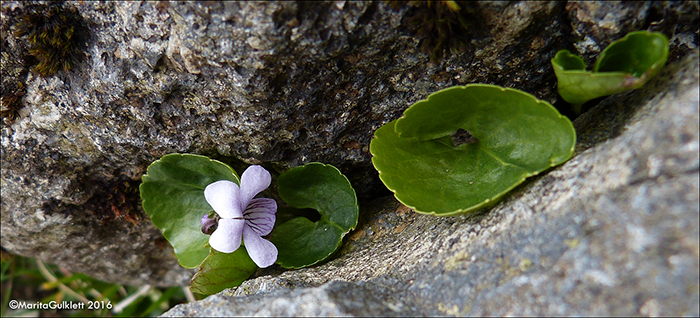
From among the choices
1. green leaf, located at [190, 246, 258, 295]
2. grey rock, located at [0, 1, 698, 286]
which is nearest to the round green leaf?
grey rock, located at [0, 1, 698, 286]

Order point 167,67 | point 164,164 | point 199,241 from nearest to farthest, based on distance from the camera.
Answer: point 167,67 < point 164,164 < point 199,241

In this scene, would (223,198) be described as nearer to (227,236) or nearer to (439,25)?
(227,236)

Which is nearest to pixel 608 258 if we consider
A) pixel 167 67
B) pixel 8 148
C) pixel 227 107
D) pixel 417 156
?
pixel 417 156

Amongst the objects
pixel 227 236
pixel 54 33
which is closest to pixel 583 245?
pixel 227 236

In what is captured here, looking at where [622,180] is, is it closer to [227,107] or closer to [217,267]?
[227,107]

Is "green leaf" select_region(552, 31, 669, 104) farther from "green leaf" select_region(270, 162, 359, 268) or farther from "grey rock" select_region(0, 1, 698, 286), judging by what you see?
"green leaf" select_region(270, 162, 359, 268)

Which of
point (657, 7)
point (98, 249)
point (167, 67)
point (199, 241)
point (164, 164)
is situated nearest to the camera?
point (657, 7)
